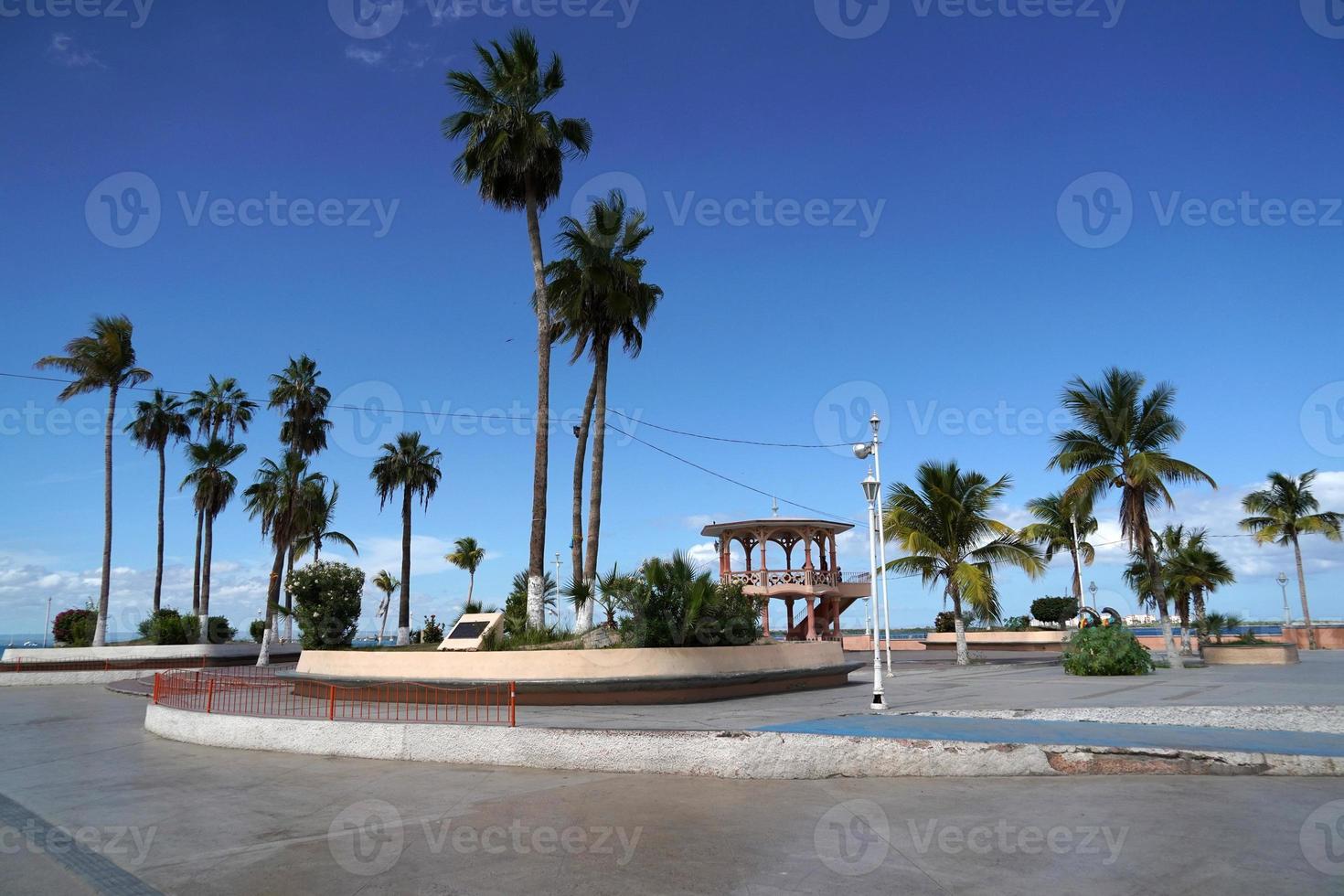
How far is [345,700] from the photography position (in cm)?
1941

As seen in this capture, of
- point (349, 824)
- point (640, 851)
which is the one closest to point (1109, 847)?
point (640, 851)

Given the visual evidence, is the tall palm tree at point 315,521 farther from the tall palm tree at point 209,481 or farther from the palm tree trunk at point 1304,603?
the palm tree trunk at point 1304,603

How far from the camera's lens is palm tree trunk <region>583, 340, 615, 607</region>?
78.8 ft

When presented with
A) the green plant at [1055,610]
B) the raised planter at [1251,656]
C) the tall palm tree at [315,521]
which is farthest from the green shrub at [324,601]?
the green plant at [1055,610]

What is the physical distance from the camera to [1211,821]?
294 inches

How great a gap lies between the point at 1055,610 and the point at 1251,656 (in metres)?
16.5

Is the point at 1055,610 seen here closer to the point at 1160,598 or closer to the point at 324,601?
the point at 1160,598

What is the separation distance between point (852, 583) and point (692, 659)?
20081 mm

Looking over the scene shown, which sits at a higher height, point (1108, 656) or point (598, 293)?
point (598, 293)

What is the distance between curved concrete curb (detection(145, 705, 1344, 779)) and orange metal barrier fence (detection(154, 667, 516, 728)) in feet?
9.77

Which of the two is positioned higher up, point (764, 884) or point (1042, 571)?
point (1042, 571)

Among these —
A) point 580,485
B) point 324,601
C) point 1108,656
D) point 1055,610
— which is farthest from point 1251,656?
point 324,601

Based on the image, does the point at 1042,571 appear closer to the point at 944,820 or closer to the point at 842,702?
the point at 842,702

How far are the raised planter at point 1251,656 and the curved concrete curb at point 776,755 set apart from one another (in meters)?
22.7
